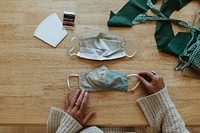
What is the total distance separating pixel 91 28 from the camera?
120cm

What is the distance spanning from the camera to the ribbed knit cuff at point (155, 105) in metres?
1.08

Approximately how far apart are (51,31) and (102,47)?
0.80 feet

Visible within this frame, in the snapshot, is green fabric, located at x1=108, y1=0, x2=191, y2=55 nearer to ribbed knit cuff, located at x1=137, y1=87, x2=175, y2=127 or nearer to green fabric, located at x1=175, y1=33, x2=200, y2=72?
green fabric, located at x1=175, y1=33, x2=200, y2=72

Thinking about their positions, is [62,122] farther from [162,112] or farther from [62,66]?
[162,112]

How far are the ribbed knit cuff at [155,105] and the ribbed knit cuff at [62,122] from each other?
28 centimetres

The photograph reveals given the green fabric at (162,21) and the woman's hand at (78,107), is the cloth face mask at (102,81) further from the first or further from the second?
the green fabric at (162,21)

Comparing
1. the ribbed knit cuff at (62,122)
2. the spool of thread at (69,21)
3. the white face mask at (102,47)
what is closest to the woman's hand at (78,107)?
the ribbed knit cuff at (62,122)

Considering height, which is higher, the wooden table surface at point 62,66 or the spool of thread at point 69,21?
the spool of thread at point 69,21

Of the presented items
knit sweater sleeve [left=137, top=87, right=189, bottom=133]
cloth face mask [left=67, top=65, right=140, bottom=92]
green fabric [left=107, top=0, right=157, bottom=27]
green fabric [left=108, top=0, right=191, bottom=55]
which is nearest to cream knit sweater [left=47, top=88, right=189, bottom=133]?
knit sweater sleeve [left=137, top=87, right=189, bottom=133]

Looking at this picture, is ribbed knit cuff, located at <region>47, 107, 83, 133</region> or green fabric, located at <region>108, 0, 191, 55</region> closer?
ribbed knit cuff, located at <region>47, 107, 83, 133</region>

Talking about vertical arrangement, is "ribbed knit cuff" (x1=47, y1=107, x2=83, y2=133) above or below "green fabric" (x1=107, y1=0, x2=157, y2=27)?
below

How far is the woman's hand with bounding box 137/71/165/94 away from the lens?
1102 millimetres

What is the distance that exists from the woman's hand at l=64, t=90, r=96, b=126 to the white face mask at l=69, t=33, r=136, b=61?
0.57ft

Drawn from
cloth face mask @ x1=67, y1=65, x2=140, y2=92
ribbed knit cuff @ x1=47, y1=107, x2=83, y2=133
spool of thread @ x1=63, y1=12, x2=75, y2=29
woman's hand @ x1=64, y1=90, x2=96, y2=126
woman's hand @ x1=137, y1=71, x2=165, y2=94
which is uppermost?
spool of thread @ x1=63, y1=12, x2=75, y2=29
